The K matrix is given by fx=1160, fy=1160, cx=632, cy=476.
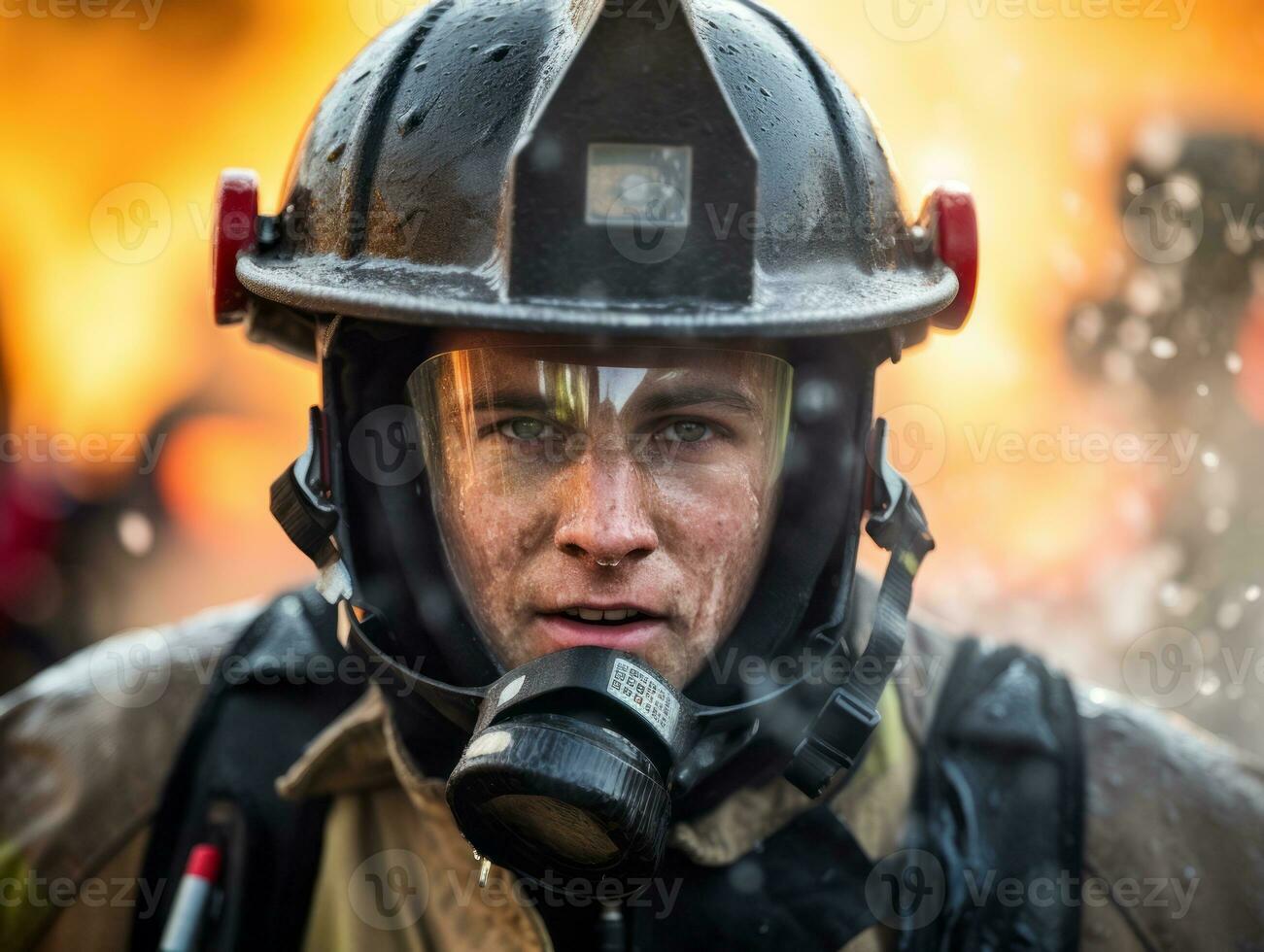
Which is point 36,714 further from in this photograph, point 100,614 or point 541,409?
point 100,614

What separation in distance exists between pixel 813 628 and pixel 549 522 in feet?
1.91

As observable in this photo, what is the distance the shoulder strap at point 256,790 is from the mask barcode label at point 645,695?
0.89m

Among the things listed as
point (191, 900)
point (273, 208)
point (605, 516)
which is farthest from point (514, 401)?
point (273, 208)

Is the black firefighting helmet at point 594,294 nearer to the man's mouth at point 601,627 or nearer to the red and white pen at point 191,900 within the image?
the man's mouth at point 601,627

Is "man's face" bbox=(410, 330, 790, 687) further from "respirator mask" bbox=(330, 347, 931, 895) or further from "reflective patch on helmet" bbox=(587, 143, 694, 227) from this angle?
"reflective patch on helmet" bbox=(587, 143, 694, 227)

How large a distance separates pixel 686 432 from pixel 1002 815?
952 millimetres

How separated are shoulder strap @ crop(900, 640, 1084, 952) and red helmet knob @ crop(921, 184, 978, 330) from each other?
760mm

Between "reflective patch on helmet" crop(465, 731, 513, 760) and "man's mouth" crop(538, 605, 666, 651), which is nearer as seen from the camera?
"reflective patch on helmet" crop(465, 731, 513, 760)

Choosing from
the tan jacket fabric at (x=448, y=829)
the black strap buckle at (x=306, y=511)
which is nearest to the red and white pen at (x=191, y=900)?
the tan jacket fabric at (x=448, y=829)

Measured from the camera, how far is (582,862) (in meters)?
1.83

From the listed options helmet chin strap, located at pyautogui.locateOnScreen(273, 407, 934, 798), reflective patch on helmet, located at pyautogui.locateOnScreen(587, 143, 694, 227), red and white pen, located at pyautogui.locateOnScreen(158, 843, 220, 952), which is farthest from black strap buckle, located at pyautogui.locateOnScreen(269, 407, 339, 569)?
reflective patch on helmet, located at pyautogui.locateOnScreen(587, 143, 694, 227)

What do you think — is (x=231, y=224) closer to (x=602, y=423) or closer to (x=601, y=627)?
(x=602, y=423)

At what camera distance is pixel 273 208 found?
6258 millimetres

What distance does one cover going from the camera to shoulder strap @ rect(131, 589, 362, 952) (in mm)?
2254
